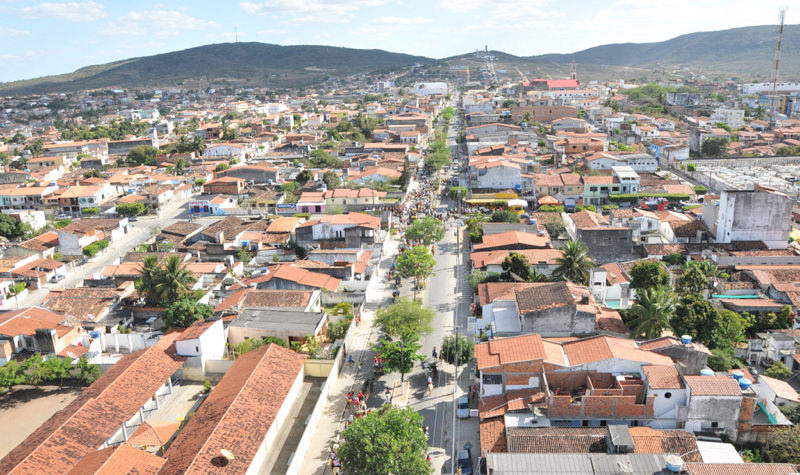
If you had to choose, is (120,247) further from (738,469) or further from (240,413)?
(738,469)

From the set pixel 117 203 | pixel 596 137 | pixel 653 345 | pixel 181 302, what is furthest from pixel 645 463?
pixel 596 137

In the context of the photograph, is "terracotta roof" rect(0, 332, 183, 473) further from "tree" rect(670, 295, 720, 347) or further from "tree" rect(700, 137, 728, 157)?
"tree" rect(700, 137, 728, 157)

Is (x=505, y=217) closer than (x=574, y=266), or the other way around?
(x=574, y=266)

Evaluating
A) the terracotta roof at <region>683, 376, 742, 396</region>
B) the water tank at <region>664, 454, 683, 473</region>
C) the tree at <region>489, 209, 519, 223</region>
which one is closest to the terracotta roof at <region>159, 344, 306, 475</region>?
the water tank at <region>664, 454, 683, 473</region>

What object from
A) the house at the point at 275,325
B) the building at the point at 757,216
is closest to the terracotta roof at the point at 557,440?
the house at the point at 275,325

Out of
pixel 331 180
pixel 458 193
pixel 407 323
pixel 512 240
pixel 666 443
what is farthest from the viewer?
pixel 331 180

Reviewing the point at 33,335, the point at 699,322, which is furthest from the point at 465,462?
the point at 33,335

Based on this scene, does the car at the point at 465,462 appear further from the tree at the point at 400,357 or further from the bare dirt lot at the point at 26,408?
the bare dirt lot at the point at 26,408
